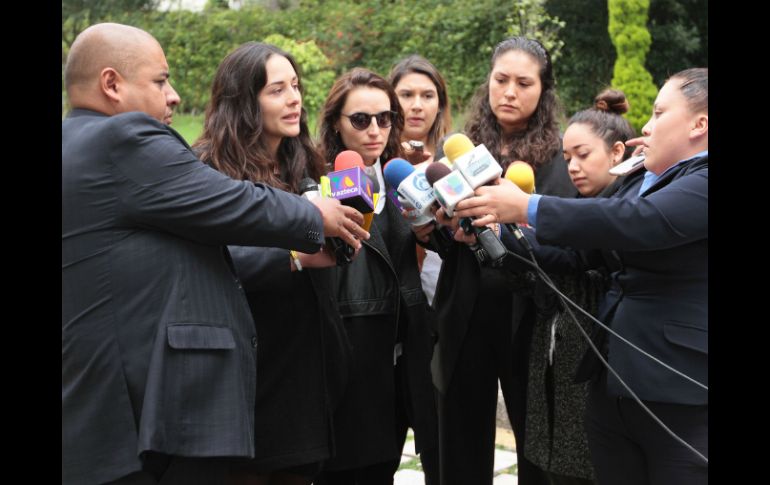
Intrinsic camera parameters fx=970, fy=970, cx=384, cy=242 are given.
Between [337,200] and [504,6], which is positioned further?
[504,6]

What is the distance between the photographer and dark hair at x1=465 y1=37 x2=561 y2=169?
176 inches

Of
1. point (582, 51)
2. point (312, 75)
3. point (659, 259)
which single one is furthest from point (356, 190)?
point (582, 51)

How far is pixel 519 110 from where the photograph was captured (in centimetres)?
459

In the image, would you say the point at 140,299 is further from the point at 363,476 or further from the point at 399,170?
the point at 363,476

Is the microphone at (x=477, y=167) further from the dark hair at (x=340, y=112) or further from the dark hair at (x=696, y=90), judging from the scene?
the dark hair at (x=340, y=112)

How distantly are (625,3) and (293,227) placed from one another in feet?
39.2

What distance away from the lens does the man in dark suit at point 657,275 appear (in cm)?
308

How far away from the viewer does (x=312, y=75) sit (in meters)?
13.4

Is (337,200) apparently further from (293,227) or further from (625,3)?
(625,3)

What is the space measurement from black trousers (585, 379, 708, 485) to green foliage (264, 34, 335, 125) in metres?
9.72

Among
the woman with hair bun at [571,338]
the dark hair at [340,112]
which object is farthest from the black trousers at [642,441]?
the dark hair at [340,112]

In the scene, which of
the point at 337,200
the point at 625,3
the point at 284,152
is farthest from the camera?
the point at 625,3

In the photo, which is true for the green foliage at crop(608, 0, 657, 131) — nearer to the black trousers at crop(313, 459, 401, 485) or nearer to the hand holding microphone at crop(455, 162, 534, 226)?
the black trousers at crop(313, 459, 401, 485)

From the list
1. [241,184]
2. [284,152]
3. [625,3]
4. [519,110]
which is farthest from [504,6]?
[241,184]
